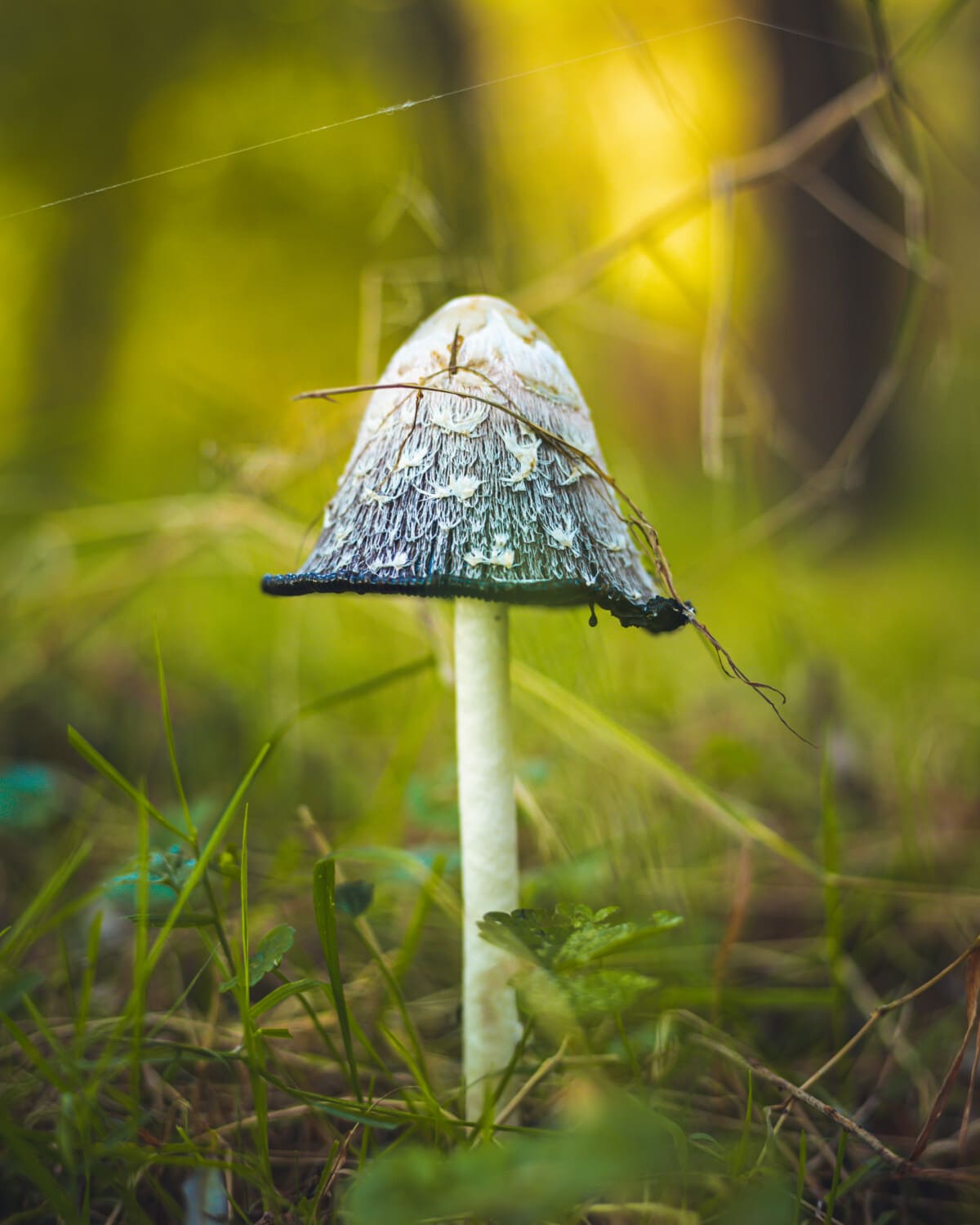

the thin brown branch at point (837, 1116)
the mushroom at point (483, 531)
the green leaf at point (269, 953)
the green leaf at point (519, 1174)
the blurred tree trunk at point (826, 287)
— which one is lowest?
the thin brown branch at point (837, 1116)

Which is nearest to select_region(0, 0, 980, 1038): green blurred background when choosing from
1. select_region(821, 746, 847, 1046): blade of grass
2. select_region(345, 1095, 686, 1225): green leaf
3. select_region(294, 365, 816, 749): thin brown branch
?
select_region(821, 746, 847, 1046): blade of grass

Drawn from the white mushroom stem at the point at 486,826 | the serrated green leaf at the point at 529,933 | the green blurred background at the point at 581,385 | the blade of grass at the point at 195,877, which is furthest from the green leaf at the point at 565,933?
the green blurred background at the point at 581,385

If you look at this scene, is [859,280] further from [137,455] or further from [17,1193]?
[17,1193]

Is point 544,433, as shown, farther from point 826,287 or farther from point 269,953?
point 826,287

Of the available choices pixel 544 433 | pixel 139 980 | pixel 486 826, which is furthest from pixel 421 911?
pixel 544 433

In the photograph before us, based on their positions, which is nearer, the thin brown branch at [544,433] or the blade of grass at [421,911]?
the thin brown branch at [544,433]

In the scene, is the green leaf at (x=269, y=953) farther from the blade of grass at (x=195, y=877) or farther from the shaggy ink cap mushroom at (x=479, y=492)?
the shaggy ink cap mushroom at (x=479, y=492)
